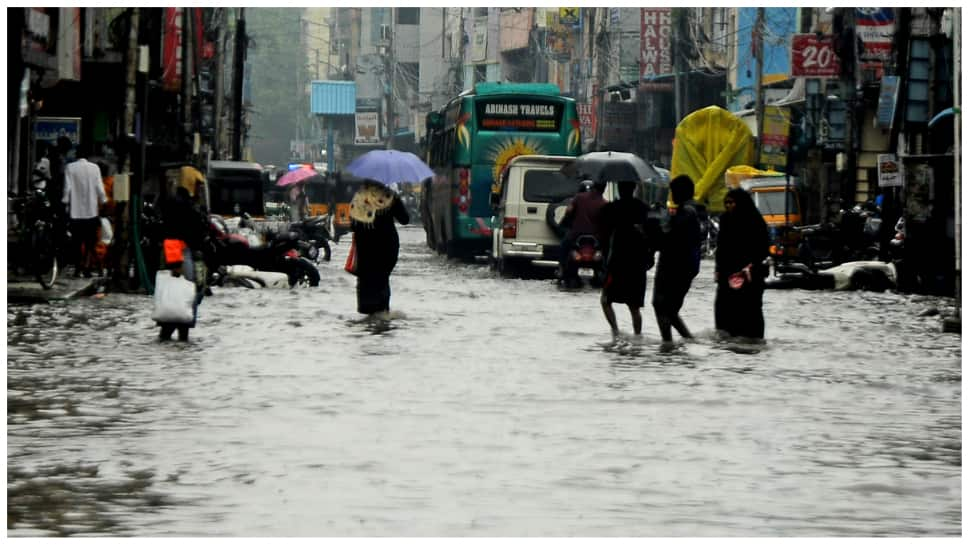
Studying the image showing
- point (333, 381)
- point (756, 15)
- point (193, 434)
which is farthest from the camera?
point (756, 15)

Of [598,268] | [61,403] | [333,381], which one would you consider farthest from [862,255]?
[61,403]

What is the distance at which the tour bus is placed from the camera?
37938 millimetres

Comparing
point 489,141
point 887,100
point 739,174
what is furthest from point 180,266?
point 739,174

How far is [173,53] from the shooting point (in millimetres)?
41625

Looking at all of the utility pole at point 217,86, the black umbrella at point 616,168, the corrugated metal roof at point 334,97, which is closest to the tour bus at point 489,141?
the black umbrella at point 616,168

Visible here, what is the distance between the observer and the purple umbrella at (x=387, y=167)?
21.9 metres

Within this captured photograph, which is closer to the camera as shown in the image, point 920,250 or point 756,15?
point 920,250

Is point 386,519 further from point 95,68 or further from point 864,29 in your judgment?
point 864,29

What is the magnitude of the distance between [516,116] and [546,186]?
27.4ft

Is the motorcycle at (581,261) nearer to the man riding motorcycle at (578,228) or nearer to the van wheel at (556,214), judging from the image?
the man riding motorcycle at (578,228)

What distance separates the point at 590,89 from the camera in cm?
7800

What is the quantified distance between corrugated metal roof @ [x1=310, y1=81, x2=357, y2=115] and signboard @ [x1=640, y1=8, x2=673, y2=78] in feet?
224

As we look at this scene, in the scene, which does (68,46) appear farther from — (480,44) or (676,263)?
(480,44)

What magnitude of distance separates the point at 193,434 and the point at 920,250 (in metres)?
17.2
